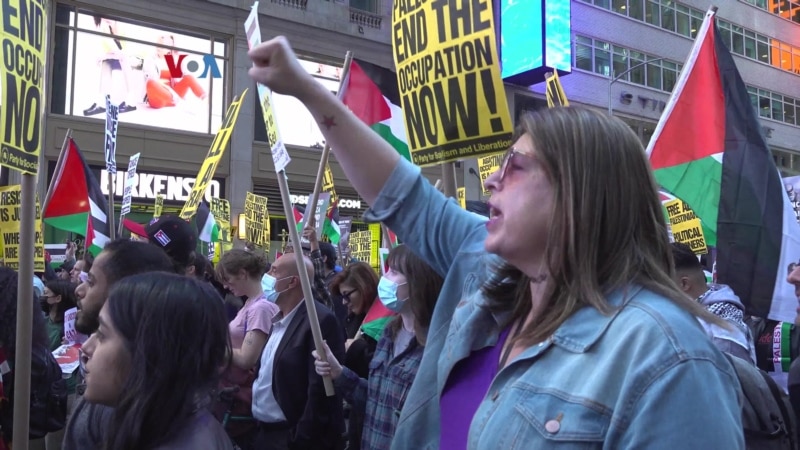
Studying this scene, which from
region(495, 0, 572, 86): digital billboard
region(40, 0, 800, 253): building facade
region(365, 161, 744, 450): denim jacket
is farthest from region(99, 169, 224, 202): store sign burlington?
region(365, 161, 744, 450): denim jacket

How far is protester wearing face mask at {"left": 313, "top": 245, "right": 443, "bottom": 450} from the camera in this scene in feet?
11.2

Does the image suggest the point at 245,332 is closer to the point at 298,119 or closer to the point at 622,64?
the point at 298,119

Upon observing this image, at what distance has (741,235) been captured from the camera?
3.88m

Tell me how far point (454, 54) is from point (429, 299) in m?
1.30

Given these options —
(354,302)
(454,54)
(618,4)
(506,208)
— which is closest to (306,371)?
(354,302)

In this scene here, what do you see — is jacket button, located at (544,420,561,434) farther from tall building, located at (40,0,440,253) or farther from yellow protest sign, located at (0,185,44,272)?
tall building, located at (40,0,440,253)

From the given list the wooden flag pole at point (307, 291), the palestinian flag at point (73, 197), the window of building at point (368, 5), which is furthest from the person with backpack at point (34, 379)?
the window of building at point (368, 5)

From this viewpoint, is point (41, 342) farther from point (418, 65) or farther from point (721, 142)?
point (721, 142)

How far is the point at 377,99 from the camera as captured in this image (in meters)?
5.66

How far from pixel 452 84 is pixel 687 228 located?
24.4 ft

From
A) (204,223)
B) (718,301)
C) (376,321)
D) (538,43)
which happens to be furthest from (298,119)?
(718,301)

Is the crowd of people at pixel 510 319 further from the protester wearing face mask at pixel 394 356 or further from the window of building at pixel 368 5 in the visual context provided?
the window of building at pixel 368 5

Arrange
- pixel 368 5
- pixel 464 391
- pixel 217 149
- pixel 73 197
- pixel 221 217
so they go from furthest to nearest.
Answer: pixel 368 5
pixel 221 217
pixel 73 197
pixel 217 149
pixel 464 391

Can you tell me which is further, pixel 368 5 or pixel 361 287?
Result: pixel 368 5
